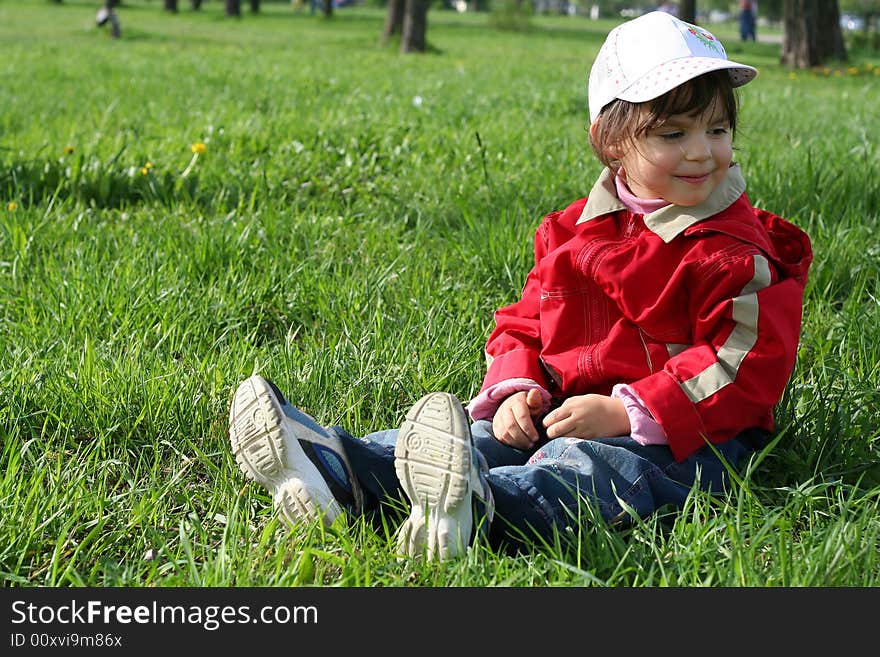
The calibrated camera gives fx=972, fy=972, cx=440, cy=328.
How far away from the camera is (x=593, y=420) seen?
6.65ft

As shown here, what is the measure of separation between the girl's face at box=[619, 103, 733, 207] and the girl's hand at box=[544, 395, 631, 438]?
0.46 metres

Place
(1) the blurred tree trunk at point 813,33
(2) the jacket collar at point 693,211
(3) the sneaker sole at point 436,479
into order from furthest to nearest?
1. (1) the blurred tree trunk at point 813,33
2. (2) the jacket collar at point 693,211
3. (3) the sneaker sole at point 436,479

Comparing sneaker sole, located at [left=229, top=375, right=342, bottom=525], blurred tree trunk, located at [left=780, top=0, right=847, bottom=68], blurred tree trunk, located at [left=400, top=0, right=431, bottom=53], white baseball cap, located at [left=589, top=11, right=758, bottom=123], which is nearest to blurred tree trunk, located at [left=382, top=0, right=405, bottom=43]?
blurred tree trunk, located at [left=400, top=0, right=431, bottom=53]

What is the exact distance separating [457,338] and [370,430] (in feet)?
1.56

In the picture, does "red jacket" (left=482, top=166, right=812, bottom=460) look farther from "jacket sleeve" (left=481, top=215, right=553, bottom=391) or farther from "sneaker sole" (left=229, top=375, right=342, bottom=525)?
"sneaker sole" (left=229, top=375, right=342, bottom=525)

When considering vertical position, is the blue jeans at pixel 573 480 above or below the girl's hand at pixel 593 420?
below

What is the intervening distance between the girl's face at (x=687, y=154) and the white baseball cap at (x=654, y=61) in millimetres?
89

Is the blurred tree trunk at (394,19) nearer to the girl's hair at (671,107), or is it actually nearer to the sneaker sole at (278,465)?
the girl's hair at (671,107)

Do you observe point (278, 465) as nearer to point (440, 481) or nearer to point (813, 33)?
point (440, 481)

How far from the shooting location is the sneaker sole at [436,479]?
5.65ft

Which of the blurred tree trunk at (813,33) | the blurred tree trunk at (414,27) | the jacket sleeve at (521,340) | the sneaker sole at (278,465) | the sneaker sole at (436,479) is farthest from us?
the blurred tree trunk at (414,27)

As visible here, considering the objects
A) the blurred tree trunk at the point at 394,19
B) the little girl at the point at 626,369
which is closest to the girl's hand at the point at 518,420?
the little girl at the point at 626,369

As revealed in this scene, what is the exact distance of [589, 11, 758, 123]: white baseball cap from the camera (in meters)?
1.98

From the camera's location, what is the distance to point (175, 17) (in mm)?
29797
